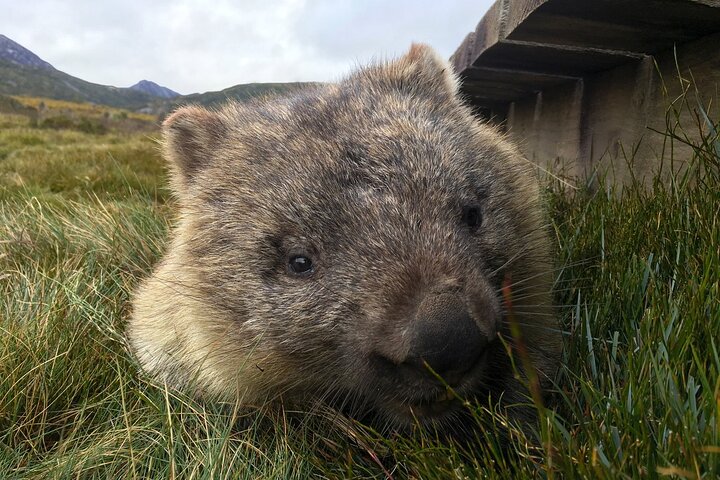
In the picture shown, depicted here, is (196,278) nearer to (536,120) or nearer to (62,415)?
(62,415)

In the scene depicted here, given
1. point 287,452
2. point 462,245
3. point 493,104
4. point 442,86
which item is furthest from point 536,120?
point 287,452

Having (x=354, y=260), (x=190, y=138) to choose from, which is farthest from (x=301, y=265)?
(x=190, y=138)

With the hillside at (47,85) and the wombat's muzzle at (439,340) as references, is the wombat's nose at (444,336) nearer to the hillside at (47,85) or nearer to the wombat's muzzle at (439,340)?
the wombat's muzzle at (439,340)

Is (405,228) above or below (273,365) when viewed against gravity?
above

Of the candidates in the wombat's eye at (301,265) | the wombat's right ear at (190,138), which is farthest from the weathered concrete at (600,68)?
the wombat's right ear at (190,138)

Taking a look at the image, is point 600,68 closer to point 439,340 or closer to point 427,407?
point 427,407
